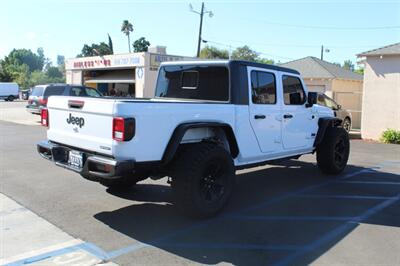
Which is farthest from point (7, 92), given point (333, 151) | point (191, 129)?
point (191, 129)

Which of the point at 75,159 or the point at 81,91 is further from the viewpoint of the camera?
the point at 81,91

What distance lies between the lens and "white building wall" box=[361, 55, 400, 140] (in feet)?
53.6

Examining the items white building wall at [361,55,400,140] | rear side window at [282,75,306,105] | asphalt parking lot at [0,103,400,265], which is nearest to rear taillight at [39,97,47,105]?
asphalt parking lot at [0,103,400,265]

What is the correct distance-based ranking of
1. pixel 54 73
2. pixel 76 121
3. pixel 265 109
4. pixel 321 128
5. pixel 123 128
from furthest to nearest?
1. pixel 54 73
2. pixel 321 128
3. pixel 265 109
4. pixel 76 121
5. pixel 123 128

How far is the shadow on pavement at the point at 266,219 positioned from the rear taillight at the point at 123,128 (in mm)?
1196

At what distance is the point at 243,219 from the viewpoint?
582cm

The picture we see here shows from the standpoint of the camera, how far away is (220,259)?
14.7 ft

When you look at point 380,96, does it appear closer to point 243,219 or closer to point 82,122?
point 243,219

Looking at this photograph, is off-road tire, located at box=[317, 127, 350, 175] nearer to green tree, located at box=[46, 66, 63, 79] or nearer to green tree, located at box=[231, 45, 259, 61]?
green tree, located at box=[231, 45, 259, 61]

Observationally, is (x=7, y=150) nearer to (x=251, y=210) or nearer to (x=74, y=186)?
(x=74, y=186)

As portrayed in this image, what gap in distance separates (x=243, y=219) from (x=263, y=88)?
2174 millimetres

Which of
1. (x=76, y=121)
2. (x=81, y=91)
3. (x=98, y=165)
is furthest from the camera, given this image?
(x=81, y=91)

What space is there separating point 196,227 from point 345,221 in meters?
2.03

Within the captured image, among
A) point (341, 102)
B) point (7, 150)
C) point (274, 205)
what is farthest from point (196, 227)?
point (341, 102)
